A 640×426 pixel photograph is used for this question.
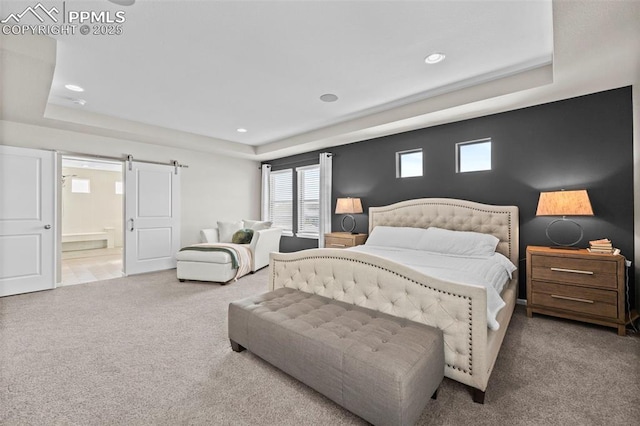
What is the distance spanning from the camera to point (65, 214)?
763 centimetres

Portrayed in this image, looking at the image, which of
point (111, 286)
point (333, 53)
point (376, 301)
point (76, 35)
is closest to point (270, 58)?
point (333, 53)

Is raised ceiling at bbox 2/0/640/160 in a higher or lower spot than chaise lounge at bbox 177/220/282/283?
higher

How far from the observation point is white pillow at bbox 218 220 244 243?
5727 millimetres

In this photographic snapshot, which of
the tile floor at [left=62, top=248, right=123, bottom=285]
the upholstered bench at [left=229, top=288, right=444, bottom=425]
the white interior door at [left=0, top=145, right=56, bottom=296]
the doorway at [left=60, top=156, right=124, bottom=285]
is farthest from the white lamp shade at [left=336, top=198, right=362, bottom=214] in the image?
the doorway at [left=60, top=156, right=124, bottom=285]

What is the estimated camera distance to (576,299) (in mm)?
2715

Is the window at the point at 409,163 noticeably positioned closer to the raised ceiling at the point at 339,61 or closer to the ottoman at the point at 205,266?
the raised ceiling at the point at 339,61

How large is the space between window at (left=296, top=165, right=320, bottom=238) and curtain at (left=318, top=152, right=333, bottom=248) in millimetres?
349

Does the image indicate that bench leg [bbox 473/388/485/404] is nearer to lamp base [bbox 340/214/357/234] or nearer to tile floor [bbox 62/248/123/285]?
lamp base [bbox 340/214/357/234]

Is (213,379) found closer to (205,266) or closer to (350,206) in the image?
(205,266)

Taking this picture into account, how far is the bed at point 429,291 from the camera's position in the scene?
167cm

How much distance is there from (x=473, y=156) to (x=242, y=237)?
4.11 m

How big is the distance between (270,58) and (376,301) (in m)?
2.42

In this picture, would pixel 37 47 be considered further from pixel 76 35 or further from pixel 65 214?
pixel 65 214

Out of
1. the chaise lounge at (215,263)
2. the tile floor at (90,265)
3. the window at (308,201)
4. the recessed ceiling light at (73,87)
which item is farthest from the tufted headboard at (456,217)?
the tile floor at (90,265)
